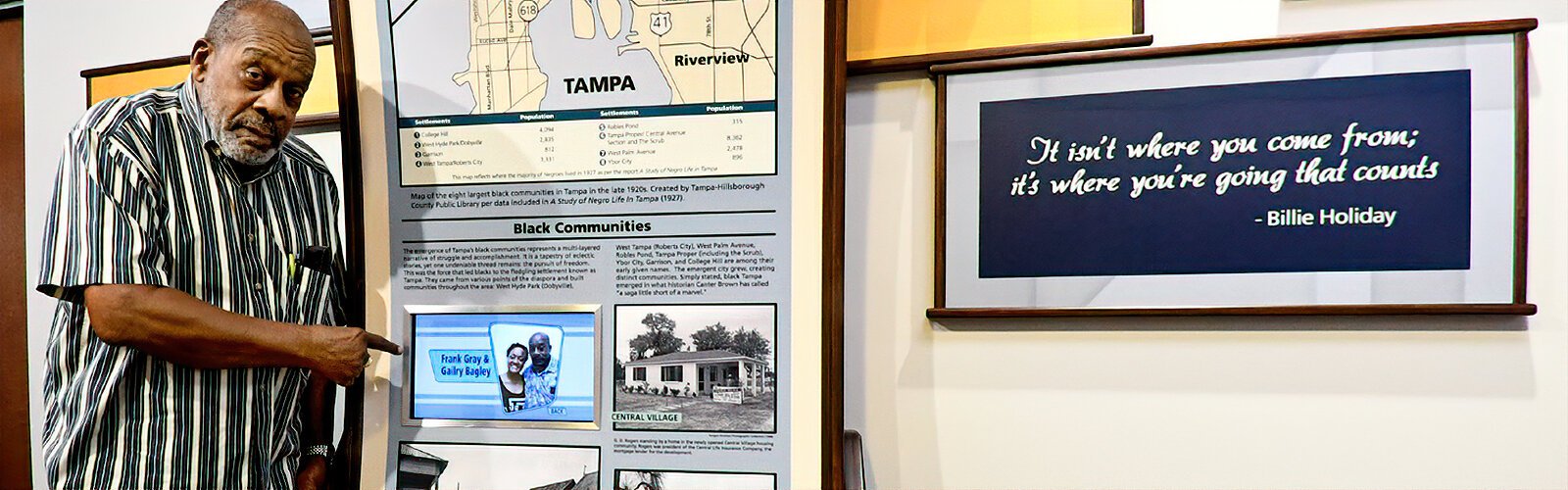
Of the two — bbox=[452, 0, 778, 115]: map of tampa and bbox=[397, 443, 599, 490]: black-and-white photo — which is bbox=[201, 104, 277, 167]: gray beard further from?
bbox=[397, 443, 599, 490]: black-and-white photo

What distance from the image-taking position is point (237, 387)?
1.53 metres

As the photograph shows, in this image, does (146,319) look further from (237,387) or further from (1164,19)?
(1164,19)

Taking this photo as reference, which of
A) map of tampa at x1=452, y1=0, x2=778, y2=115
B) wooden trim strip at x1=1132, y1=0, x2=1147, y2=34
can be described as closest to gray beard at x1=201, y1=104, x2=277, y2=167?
map of tampa at x1=452, y1=0, x2=778, y2=115

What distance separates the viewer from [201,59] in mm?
1519

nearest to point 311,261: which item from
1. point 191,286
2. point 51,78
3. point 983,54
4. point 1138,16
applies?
point 191,286

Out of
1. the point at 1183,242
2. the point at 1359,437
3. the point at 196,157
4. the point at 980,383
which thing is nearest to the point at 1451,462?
the point at 1359,437

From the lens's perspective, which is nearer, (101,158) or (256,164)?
(101,158)

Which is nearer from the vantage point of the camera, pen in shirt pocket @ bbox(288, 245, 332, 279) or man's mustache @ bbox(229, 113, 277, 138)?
man's mustache @ bbox(229, 113, 277, 138)

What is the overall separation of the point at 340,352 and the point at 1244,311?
138 centimetres

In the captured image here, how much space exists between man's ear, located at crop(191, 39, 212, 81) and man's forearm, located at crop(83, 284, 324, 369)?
335 millimetres

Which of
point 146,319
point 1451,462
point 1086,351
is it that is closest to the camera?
point 146,319

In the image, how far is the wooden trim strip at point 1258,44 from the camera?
4.77 feet

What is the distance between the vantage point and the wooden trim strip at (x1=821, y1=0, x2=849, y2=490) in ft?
4.89

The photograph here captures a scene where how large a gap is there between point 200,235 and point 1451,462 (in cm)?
189
